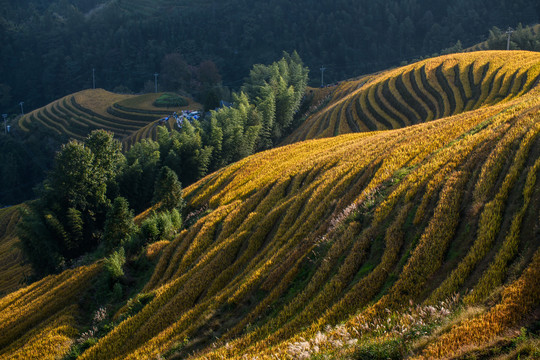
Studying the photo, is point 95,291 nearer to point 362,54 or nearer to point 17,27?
point 362,54

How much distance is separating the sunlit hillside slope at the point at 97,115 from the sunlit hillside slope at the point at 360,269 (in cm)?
8112

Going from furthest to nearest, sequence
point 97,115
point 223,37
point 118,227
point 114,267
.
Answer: point 223,37, point 97,115, point 118,227, point 114,267

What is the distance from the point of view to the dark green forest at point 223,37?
422 feet

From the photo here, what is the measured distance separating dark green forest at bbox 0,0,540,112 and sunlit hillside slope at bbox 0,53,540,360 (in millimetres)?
119061

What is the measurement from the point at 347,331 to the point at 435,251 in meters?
2.88

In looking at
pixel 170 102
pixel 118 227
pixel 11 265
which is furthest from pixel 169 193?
pixel 170 102

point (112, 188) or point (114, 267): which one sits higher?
point (112, 188)

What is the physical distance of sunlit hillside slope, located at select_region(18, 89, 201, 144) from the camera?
323ft

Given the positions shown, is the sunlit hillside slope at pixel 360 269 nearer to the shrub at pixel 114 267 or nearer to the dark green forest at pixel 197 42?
the shrub at pixel 114 267

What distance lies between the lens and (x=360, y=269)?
1020 cm

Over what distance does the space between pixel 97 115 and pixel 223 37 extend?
72.1m

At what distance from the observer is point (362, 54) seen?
440 ft

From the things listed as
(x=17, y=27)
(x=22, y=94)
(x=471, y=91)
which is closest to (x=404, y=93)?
(x=471, y=91)

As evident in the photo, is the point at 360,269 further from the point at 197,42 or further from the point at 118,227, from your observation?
the point at 197,42
